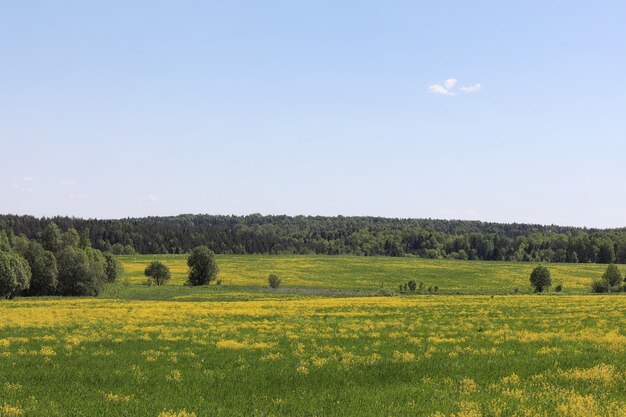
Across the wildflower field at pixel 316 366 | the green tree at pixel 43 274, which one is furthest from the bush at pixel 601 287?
the green tree at pixel 43 274

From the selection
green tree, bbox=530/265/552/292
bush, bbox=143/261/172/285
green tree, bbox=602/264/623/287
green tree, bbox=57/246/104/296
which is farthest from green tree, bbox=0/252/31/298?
green tree, bbox=602/264/623/287

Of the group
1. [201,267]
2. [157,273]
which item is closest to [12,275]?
[157,273]

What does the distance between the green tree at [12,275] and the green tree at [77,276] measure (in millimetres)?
5846

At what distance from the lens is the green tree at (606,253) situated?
181525mm

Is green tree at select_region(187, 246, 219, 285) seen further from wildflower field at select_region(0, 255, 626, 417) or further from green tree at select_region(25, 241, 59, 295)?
wildflower field at select_region(0, 255, 626, 417)

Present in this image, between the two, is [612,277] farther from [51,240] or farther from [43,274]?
[51,240]

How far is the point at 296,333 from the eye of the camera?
2856 cm

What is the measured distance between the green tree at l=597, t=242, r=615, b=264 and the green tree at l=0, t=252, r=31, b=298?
17616 centimetres

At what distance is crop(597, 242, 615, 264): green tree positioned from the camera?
18152 cm

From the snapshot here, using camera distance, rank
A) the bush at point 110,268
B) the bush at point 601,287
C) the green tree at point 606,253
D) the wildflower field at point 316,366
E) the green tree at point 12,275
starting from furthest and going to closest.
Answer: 1. the green tree at point 606,253
2. the bush at point 110,268
3. the bush at point 601,287
4. the green tree at point 12,275
5. the wildflower field at point 316,366

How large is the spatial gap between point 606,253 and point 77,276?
170739mm

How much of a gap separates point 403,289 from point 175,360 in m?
72.3

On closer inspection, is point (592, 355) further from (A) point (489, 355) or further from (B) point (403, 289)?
(B) point (403, 289)

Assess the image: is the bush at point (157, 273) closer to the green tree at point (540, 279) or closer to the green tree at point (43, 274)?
the green tree at point (43, 274)
